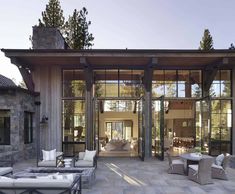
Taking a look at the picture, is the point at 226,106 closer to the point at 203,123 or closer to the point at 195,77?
the point at 203,123

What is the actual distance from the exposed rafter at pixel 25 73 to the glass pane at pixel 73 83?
164cm

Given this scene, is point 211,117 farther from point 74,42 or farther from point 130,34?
point 74,42

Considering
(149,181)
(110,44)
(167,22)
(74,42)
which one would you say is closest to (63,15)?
(74,42)

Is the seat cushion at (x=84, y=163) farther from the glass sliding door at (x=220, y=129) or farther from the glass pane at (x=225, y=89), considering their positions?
the glass pane at (x=225, y=89)

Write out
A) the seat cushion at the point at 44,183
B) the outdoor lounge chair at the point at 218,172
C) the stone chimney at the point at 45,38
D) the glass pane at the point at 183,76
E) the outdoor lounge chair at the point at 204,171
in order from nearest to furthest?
1. the seat cushion at the point at 44,183
2. the outdoor lounge chair at the point at 204,171
3. the outdoor lounge chair at the point at 218,172
4. the glass pane at the point at 183,76
5. the stone chimney at the point at 45,38

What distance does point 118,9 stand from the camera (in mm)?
14773

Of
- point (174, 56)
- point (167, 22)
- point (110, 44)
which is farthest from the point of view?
point (110, 44)

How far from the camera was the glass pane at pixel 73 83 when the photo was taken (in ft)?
45.5

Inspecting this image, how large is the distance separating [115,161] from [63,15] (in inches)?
589

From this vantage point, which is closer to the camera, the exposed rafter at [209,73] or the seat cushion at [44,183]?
the seat cushion at [44,183]

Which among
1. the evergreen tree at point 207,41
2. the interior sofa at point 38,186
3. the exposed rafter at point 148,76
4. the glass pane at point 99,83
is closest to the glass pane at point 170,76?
the exposed rafter at point 148,76

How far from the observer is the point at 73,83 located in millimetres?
13883

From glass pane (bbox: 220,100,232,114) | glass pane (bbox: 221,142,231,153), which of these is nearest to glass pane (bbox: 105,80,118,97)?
glass pane (bbox: 220,100,232,114)

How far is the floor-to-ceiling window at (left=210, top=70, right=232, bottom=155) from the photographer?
1355 centimetres
